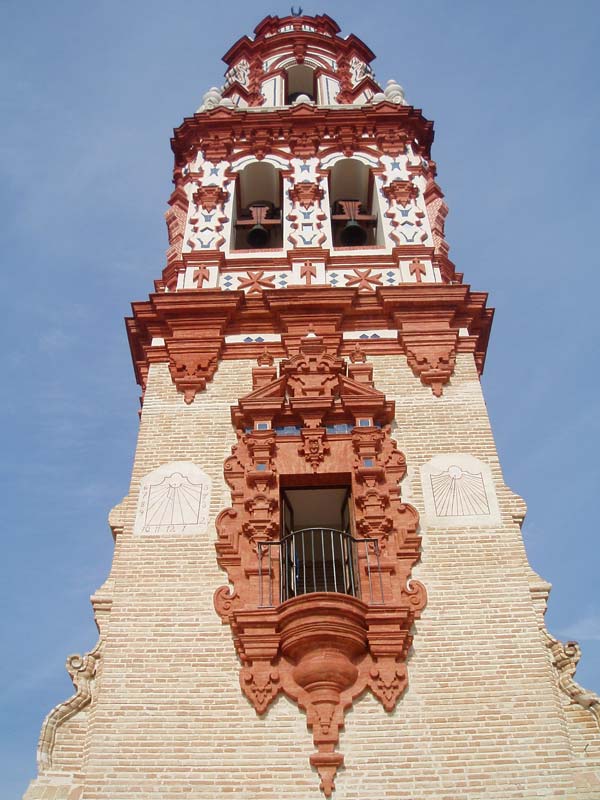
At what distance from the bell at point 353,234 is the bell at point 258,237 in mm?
1336

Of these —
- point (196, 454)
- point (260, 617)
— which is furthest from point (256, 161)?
point (260, 617)

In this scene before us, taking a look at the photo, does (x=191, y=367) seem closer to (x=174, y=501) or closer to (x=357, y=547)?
(x=174, y=501)

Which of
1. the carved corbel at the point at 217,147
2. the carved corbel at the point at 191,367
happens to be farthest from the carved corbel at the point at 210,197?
the carved corbel at the point at 191,367

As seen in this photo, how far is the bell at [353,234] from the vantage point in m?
16.4

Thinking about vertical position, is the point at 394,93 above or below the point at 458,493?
above

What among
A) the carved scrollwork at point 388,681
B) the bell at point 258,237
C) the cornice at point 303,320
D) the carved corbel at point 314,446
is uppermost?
the bell at point 258,237

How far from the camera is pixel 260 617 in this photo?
956 centimetres

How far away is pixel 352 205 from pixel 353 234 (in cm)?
61

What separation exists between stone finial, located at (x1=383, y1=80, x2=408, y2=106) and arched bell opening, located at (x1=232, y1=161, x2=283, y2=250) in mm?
3167

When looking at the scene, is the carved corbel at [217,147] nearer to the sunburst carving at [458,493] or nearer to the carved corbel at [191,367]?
the carved corbel at [191,367]

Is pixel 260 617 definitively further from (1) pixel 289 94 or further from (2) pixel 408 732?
(1) pixel 289 94

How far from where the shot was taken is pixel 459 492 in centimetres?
1115

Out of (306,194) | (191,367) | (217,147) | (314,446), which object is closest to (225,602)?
(314,446)

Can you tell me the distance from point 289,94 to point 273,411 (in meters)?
13.2
